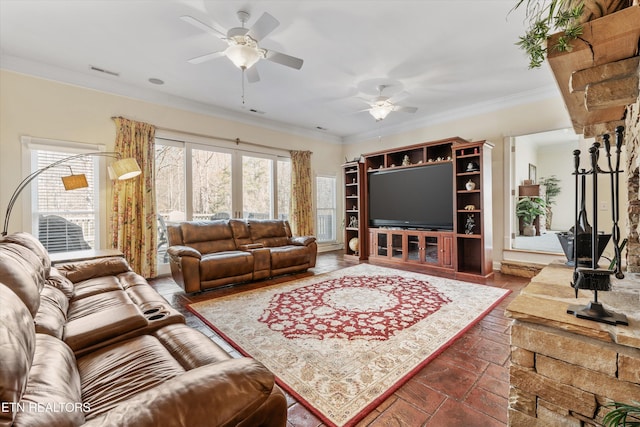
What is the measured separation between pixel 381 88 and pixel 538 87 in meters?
2.40

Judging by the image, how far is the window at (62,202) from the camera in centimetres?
370

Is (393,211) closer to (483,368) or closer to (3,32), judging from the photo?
(483,368)

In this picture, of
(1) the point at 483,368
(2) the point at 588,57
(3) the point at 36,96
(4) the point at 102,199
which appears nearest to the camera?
(2) the point at 588,57

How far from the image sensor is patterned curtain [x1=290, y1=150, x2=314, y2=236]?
20.6 ft

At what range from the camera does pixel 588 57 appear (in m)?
1.08

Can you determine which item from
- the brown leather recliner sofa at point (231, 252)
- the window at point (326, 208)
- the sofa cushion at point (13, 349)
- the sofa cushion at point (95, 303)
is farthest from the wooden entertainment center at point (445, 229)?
the sofa cushion at point (13, 349)

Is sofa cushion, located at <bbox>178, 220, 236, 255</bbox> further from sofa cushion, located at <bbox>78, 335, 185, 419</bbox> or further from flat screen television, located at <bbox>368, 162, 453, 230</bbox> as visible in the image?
flat screen television, located at <bbox>368, 162, 453, 230</bbox>

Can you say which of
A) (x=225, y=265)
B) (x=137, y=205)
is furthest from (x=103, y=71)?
(x=225, y=265)

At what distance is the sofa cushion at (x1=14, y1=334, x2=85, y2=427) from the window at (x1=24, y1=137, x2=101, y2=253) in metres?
3.36

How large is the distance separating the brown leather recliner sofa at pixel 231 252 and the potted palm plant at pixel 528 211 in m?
4.96

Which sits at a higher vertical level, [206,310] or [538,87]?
[538,87]

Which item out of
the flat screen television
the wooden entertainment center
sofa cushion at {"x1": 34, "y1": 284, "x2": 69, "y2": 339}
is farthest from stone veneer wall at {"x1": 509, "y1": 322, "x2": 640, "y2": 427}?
the flat screen television

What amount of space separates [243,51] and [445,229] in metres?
4.08

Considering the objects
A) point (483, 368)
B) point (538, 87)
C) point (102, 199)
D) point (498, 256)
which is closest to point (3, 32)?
point (102, 199)
